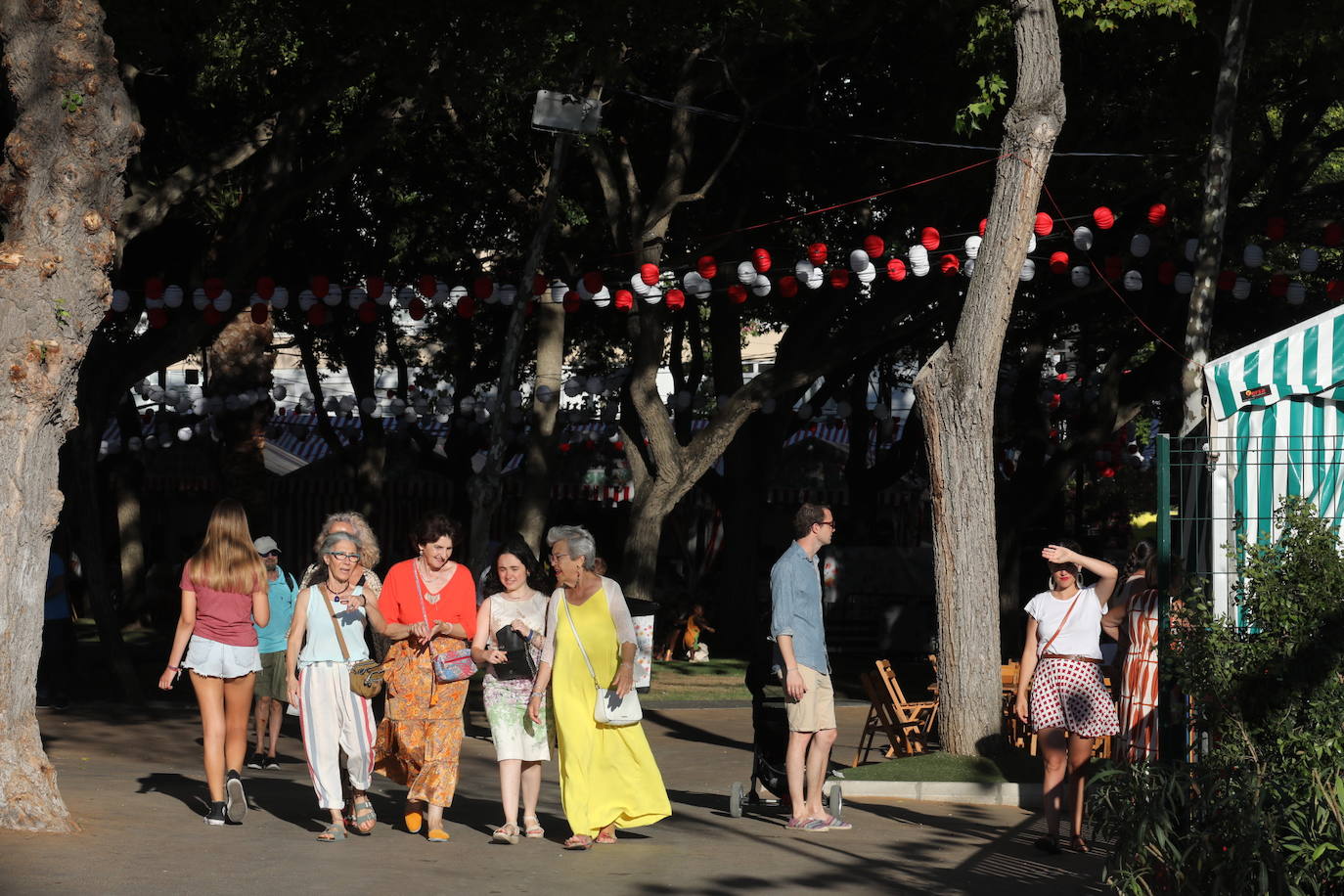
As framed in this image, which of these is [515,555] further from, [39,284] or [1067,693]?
[1067,693]

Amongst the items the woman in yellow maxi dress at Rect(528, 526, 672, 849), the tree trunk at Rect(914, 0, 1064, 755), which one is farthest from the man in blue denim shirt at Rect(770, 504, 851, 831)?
the tree trunk at Rect(914, 0, 1064, 755)

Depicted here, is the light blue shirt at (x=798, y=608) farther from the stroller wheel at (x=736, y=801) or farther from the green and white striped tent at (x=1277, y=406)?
the green and white striped tent at (x=1277, y=406)

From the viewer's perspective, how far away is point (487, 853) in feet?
27.8

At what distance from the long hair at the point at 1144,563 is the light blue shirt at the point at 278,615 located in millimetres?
5846

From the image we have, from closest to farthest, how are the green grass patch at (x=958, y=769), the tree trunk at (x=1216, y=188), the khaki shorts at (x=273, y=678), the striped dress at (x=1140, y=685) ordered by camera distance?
the striped dress at (x=1140, y=685) < the green grass patch at (x=958, y=769) < the khaki shorts at (x=273, y=678) < the tree trunk at (x=1216, y=188)

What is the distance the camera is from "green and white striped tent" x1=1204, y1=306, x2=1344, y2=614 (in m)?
10.5

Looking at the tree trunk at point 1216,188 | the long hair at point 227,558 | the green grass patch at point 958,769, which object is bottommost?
the green grass patch at point 958,769

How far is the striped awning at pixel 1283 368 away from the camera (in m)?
10.5

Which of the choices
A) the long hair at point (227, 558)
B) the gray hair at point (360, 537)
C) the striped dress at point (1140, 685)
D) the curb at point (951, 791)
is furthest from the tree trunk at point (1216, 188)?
the long hair at point (227, 558)

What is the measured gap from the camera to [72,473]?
625 inches

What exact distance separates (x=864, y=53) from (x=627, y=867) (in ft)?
43.5

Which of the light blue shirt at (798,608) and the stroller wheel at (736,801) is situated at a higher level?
the light blue shirt at (798,608)

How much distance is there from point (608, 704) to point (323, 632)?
153 cm

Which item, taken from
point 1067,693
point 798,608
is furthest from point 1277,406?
point 798,608
